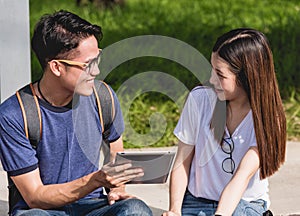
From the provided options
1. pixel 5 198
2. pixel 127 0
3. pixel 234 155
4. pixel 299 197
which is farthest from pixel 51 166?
pixel 127 0

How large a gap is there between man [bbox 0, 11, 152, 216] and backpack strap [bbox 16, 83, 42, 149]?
0.02 meters

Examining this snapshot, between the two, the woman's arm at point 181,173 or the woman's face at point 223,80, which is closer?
the woman's face at point 223,80

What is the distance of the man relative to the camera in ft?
11.0

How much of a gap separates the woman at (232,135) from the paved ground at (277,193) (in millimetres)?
904

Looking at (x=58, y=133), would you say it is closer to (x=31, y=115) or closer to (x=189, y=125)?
(x=31, y=115)

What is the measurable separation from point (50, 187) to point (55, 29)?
0.66 metres

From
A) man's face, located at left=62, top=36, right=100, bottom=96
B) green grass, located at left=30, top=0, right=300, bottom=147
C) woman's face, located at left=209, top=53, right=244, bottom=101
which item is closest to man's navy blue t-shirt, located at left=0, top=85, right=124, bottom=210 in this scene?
man's face, located at left=62, top=36, right=100, bottom=96

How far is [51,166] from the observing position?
3.46 metres

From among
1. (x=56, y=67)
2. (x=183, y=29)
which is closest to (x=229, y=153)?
(x=56, y=67)

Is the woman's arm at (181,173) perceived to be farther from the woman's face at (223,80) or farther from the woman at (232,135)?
the woman's face at (223,80)

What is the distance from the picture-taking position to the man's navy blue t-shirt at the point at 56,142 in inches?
132

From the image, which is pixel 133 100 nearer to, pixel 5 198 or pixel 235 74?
pixel 5 198

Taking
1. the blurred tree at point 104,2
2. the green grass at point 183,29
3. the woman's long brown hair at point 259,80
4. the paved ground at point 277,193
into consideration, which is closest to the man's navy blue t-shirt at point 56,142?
the woman's long brown hair at point 259,80

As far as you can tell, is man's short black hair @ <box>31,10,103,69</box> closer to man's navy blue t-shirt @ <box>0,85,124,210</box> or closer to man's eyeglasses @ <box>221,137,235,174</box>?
man's navy blue t-shirt @ <box>0,85,124,210</box>
